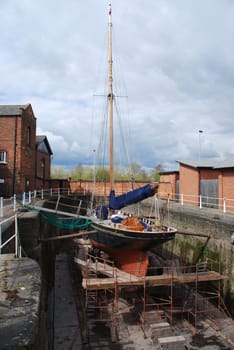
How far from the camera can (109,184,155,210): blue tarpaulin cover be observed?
1127 centimetres

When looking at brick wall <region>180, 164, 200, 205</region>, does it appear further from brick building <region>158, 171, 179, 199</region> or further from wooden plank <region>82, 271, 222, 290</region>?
wooden plank <region>82, 271, 222, 290</region>

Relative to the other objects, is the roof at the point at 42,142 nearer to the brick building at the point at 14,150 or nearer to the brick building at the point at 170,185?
the brick building at the point at 14,150

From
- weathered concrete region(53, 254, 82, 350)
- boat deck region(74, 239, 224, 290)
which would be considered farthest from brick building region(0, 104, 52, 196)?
boat deck region(74, 239, 224, 290)

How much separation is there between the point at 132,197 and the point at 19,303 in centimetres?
780

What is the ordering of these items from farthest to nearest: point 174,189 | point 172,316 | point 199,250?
point 174,189, point 199,250, point 172,316

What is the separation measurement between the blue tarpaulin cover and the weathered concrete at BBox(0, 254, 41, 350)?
5.95 meters

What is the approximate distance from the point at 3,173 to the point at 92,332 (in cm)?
1771

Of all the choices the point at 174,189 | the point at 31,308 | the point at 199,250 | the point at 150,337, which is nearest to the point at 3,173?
the point at 174,189

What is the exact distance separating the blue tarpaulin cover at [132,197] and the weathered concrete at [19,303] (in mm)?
5949

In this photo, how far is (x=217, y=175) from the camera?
19.4m

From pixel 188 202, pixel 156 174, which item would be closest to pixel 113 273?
pixel 188 202

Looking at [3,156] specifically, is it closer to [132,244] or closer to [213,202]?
[213,202]

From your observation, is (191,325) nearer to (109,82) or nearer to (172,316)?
(172,316)

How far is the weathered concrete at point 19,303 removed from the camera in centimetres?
335
